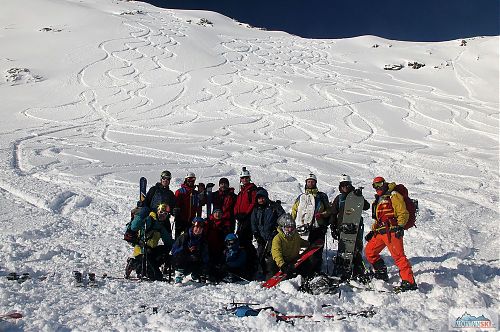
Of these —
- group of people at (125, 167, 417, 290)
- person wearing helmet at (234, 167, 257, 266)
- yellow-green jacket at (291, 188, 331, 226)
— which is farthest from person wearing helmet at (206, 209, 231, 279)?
yellow-green jacket at (291, 188, 331, 226)

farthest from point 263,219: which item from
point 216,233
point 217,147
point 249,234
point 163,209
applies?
point 217,147

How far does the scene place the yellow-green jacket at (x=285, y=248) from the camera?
630cm

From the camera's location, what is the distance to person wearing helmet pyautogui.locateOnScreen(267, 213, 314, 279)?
627cm

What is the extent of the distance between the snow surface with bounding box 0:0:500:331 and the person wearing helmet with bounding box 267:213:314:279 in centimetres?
47

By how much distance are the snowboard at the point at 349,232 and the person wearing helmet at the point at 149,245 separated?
8.41 ft

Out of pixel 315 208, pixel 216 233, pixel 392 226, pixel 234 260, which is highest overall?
pixel 392 226

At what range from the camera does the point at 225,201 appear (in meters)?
7.33

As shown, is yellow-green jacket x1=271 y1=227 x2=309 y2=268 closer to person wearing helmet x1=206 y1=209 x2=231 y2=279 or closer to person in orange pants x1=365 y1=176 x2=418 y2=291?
person wearing helmet x1=206 y1=209 x2=231 y2=279

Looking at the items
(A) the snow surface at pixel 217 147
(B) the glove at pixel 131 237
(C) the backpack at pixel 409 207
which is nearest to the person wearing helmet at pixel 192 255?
(A) the snow surface at pixel 217 147

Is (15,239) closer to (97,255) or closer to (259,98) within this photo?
(97,255)

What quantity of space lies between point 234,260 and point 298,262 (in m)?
0.94

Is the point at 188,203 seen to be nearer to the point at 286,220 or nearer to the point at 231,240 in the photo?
the point at 231,240

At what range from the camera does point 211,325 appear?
471cm

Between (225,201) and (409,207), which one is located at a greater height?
(409,207)
